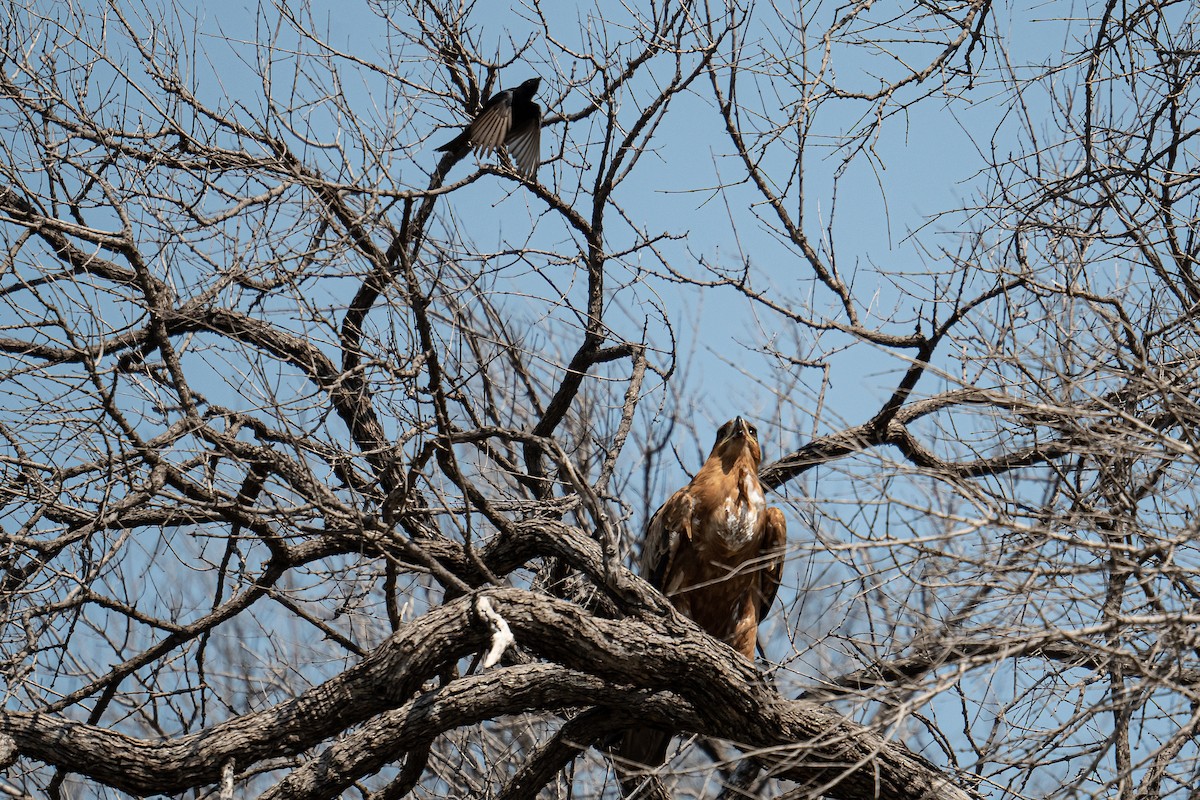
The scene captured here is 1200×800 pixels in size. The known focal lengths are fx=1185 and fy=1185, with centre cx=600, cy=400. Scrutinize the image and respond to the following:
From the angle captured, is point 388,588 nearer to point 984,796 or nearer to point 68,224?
point 68,224

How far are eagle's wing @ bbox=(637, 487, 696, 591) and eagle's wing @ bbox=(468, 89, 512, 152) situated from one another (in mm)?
1729

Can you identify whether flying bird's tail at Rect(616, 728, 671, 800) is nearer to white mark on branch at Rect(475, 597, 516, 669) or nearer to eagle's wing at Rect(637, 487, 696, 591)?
eagle's wing at Rect(637, 487, 696, 591)

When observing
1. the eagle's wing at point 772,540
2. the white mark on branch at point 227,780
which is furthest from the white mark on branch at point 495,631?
the eagle's wing at point 772,540

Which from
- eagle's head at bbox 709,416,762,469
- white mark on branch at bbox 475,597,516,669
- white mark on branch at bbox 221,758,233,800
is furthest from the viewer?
eagle's head at bbox 709,416,762,469

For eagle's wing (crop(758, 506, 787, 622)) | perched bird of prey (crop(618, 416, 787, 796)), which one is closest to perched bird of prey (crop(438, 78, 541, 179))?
perched bird of prey (crop(618, 416, 787, 796))

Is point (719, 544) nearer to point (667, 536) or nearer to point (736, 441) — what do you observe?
point (667, 536)

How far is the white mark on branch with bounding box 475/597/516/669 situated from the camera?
326 centimetres

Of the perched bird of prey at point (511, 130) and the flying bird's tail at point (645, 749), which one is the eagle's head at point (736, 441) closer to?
the flying bird's tail at point (645, 749)

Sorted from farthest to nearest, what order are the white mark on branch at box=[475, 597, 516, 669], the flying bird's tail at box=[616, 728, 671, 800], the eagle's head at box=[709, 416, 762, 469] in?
1. the eagle's head at box=[709, 416, 762, 469]
2. the flying bird's tail at box=[616, 728, 671, 800]
3. the white mark on branch at box=[475, 597, 516, 669]

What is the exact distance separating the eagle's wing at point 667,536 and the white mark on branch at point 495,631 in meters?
1.68

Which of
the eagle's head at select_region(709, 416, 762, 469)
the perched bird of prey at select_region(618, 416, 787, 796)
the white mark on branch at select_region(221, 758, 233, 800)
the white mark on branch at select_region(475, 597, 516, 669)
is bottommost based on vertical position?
the white mark on branch at select_region(221, 758, 233, 800)

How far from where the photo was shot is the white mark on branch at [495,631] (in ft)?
10.7

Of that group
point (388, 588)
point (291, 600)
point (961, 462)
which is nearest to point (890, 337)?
point (961, 462)

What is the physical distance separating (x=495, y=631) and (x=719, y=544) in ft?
6.09
